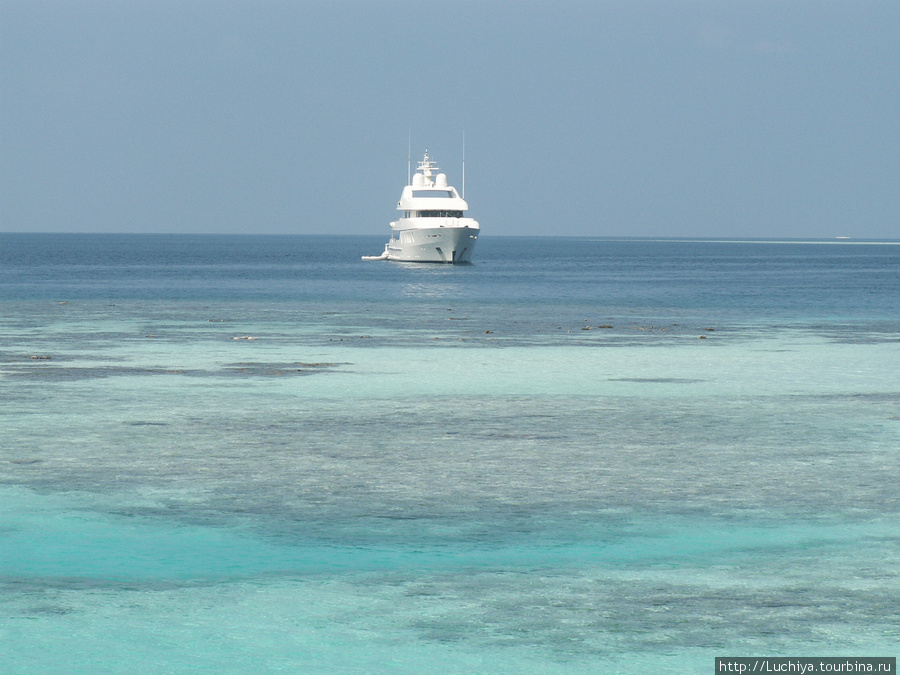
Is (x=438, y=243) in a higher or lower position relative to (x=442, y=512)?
higher

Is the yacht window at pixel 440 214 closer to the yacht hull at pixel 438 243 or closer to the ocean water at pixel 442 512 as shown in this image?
the yacht hull at pixel 438 243

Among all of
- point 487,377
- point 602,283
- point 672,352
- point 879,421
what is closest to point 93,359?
point 487,377

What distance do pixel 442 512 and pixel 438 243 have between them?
8471cm

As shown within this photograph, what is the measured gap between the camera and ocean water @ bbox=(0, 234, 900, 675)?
24.4ft

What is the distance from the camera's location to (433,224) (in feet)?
306

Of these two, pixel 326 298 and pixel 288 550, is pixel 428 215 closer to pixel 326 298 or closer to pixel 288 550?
pixel 326 298

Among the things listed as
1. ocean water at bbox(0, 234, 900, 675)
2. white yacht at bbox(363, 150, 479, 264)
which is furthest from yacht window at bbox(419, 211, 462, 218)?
ocean water at bbox(0, 234, 900, 675)

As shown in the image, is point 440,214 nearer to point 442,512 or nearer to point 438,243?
point 438,243

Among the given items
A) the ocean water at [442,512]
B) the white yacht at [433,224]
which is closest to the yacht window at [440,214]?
the white yacht at [433,224]

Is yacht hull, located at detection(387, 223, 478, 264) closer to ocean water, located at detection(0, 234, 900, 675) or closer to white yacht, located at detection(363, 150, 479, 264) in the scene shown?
white yacht, located at detection(363, 150, 479, 264)

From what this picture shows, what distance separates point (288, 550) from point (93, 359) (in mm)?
15787

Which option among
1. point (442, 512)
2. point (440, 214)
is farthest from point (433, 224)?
point (442, 512)

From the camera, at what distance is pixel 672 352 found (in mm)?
26688

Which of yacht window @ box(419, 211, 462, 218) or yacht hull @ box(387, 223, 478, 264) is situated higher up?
yacht window @ box(419, 211, 462, 218)
